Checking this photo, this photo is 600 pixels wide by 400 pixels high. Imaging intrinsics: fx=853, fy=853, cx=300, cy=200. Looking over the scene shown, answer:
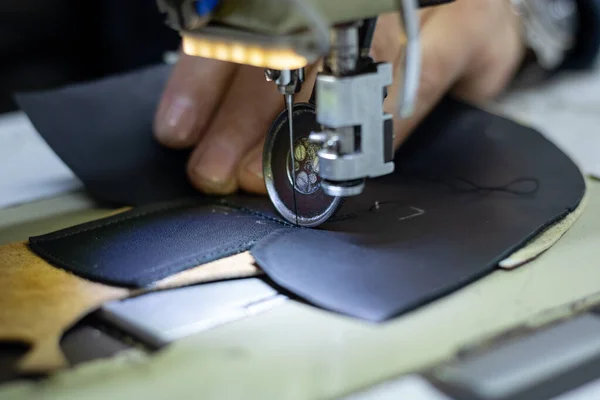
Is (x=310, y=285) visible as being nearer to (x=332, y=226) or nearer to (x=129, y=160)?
(x=332, y=226)

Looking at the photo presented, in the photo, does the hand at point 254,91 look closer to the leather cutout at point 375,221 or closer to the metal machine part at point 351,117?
the leather cutout at point 375,221

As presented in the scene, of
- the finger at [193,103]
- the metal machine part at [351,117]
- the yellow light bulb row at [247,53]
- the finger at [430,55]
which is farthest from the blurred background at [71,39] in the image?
the metal machine part at [351,117]

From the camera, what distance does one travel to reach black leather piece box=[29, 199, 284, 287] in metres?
1.14

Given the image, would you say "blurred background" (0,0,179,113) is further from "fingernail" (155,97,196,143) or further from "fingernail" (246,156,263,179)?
"fingernail" (246,156,263,179)

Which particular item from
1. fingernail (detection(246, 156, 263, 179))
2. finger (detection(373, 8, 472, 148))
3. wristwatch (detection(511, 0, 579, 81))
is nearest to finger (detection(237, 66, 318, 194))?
fingernail (detection(246, 156, 263, 179))

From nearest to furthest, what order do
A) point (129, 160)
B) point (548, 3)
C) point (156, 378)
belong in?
point (156, 378) → point (129, 160) → point (548, 3)

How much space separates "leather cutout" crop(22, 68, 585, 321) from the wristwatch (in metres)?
0.58

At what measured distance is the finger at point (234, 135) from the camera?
1.50 m

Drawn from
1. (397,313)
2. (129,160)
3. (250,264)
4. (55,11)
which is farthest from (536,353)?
(55,11)

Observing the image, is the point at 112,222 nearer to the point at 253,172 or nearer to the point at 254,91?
the point at 253,172

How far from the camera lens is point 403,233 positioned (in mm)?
1237

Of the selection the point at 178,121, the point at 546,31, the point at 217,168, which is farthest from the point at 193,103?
the point at 546,31

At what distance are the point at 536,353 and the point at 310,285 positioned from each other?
0.29m

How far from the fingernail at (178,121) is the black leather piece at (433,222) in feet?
1.27
